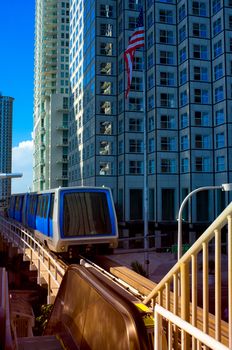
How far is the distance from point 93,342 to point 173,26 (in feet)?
175

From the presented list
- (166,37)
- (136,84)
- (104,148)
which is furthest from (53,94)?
(166,37)

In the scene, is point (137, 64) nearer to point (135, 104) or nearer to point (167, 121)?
point (135, 104)

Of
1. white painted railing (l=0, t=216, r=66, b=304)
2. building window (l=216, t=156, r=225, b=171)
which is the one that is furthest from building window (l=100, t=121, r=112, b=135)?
white painted railing (l=0, t=216, r=66, b=304)

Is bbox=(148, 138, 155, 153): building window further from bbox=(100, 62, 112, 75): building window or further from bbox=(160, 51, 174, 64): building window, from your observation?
bbox=(100, 62, 112, 75): building window

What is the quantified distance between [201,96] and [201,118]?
2.95 m

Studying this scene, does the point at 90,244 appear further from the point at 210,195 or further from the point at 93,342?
the point at 210,195

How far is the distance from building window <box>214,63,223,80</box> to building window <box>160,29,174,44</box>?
7777 mm

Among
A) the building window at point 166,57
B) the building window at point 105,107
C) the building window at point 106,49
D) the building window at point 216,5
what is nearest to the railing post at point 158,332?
the building window at point 166,57

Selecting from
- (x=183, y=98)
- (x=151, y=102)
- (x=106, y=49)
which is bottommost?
(x=151, y=102)

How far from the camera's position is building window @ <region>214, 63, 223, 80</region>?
47.0m

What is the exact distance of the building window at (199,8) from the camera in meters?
49.7

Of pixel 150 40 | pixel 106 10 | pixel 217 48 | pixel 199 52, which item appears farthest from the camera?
pixel 106 10

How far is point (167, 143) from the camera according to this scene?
49.8 m

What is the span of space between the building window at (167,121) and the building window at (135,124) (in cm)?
400
